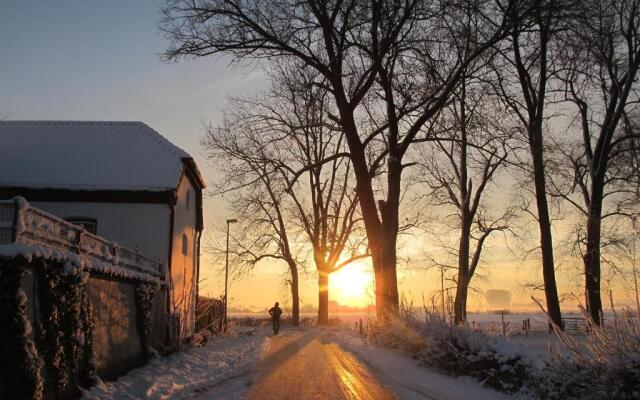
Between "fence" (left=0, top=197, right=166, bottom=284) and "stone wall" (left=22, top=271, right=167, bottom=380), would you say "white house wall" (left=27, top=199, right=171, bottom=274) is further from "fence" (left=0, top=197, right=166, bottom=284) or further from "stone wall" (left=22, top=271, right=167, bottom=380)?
"stone wall" (left=22, top=271, right=167, bottom=380)

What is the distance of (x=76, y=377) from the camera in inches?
378

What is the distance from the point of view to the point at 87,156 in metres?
24.9

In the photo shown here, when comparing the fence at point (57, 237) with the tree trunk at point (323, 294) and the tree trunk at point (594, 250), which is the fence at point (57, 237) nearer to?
the tree trunk at point (594, 250)


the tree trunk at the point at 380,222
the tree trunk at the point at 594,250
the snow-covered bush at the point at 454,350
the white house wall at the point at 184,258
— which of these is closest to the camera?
the snow-covered bush at the point at 454,350

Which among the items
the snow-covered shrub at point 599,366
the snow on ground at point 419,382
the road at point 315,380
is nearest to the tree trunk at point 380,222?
the road at point 315,380

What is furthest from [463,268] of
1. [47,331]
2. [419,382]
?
[47,331]

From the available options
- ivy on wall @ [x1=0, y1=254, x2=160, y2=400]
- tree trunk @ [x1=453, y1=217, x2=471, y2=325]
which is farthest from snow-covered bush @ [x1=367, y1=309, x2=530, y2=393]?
tree trunk @ [x1=453, y1=217, x2=471, y2=325]

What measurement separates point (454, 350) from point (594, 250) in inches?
725

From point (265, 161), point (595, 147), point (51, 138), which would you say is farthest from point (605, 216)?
point (51, 138)

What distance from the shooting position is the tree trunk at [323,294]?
4603 centimetres

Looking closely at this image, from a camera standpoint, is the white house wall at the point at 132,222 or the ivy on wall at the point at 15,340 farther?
the white house wall at the point at 132,222

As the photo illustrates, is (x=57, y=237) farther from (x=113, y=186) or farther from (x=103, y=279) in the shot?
(x=113, y=186)

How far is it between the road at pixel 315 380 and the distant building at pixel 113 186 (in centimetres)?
677

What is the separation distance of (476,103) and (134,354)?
43.0ft
